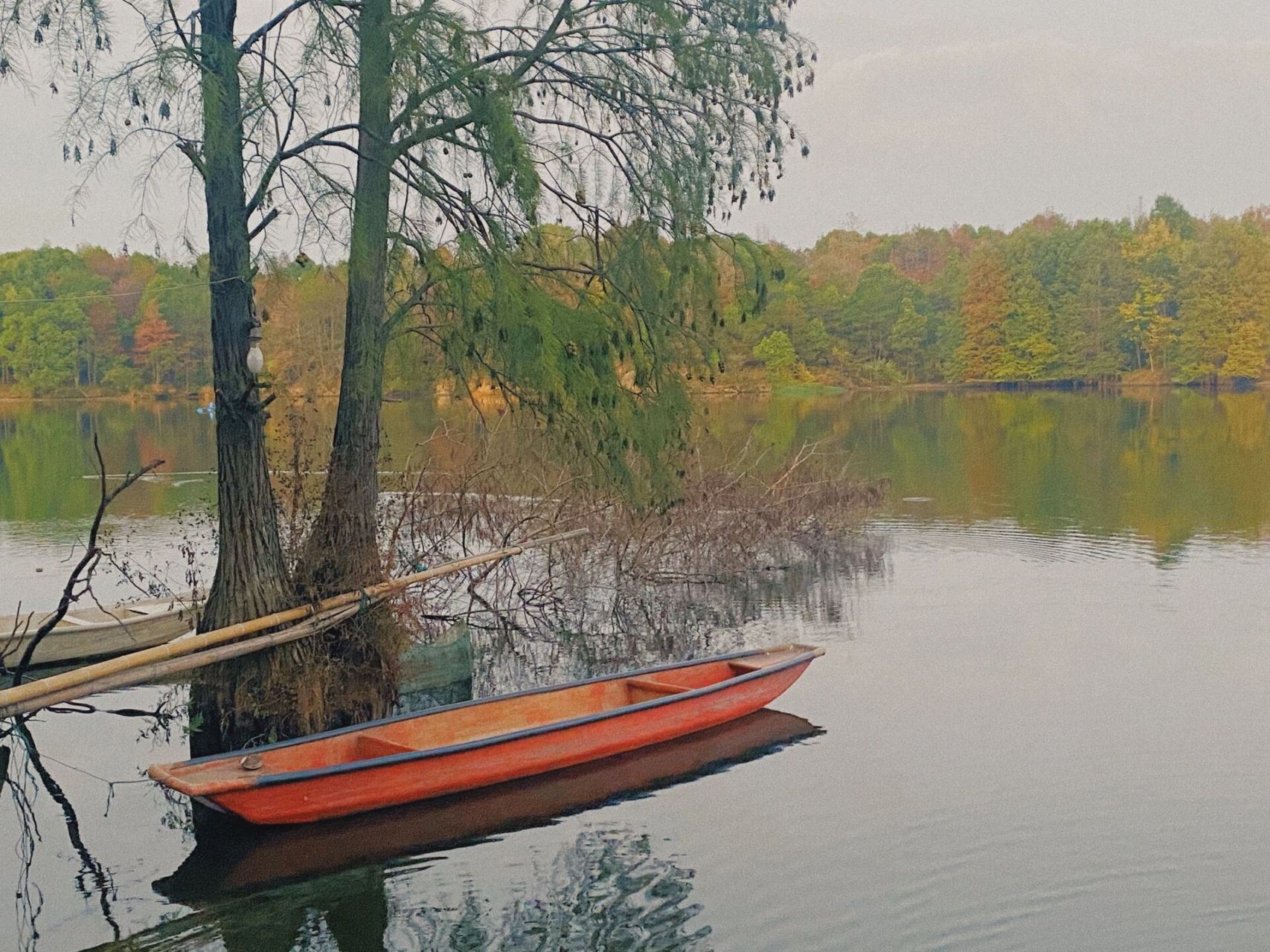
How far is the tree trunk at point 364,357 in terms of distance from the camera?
29.8 feet

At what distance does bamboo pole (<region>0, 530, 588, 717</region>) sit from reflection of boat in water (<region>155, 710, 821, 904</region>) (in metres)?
1.23

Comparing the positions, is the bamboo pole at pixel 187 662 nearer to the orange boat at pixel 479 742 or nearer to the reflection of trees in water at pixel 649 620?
the orange boat at pixel 479 742

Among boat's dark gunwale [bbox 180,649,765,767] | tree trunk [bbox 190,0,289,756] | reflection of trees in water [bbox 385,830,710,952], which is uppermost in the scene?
tree trunk [bbox 190,0,289,756]

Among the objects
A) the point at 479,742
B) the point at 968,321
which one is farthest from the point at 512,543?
the point at 968,321

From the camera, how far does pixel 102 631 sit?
42.5ft

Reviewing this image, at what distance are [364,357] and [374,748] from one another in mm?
3036

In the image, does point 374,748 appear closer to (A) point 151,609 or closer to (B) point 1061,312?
(A) point 151,609

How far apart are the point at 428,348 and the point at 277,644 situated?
2815mm

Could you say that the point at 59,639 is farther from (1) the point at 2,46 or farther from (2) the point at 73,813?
(1) the point at 2,46

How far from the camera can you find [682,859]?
8.63m

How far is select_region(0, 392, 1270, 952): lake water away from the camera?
771 cm

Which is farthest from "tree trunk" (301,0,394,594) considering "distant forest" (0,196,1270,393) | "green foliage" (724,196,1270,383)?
"green foliage" (724,196,1270,383)

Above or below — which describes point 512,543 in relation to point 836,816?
above

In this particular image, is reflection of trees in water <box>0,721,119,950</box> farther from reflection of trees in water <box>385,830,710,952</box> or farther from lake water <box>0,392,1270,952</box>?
reflection of trees in water <box>385,830,710,952</box>
